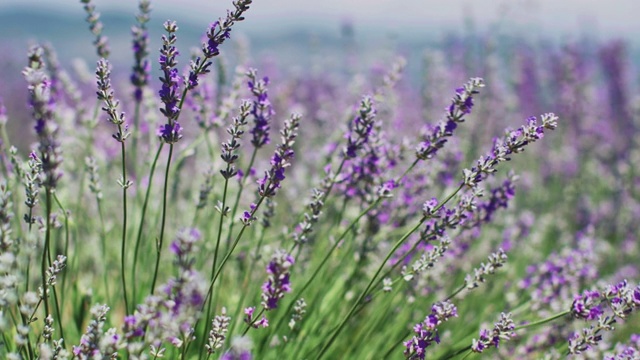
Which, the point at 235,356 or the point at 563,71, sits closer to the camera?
the point at 235,356

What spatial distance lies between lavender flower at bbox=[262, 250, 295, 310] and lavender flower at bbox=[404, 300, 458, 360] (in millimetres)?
387

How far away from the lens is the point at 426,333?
158 cm

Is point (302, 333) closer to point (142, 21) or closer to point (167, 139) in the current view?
point (167, 139)

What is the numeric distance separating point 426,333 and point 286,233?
0.81 metres

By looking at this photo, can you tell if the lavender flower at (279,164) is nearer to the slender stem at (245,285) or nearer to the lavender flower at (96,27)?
the slender stem at (245,285)

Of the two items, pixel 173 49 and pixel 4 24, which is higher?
pixel 4 24

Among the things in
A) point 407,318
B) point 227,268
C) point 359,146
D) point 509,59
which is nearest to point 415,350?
point 359,146

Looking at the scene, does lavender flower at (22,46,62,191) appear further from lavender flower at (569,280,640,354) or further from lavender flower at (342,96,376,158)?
lavender flower at (569,280,640,354)

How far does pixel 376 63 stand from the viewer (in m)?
7.11

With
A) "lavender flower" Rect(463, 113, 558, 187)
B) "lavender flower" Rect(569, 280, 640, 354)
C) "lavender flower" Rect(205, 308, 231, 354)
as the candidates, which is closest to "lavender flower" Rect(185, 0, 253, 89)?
"lavender flower" Rect(205, 308, 231, 354)

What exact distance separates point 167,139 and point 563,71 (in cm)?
640

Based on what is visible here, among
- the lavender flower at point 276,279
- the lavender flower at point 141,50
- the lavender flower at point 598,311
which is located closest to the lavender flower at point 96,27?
the lavender flower at point 141,50

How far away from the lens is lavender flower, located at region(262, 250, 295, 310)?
4.67 feet

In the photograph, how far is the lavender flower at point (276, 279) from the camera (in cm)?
142
